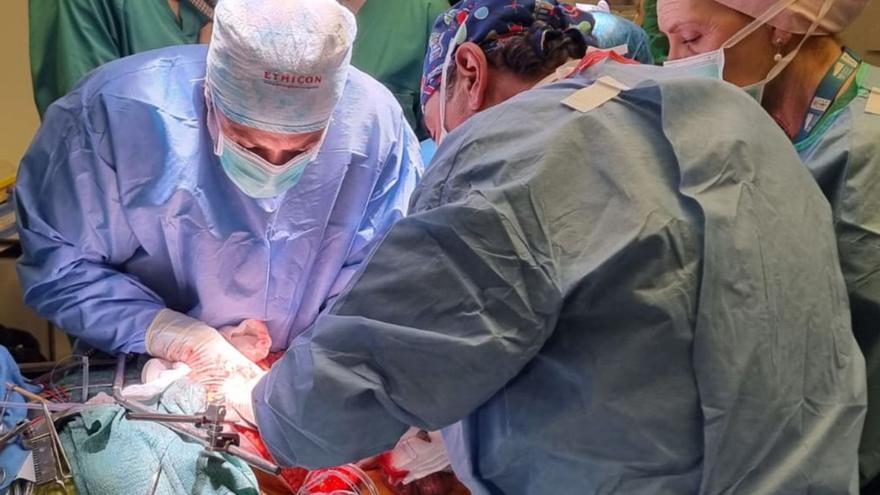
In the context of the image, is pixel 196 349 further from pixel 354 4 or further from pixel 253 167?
pixel 354 4

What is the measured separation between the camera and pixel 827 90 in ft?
4.69

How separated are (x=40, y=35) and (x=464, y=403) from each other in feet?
6.28

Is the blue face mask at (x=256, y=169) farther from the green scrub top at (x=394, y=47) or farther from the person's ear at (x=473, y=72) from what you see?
the green scrub top at (x=394, y=47)

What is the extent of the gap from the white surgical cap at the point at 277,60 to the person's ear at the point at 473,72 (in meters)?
0.36

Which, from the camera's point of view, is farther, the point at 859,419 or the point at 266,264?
the point at 266,264

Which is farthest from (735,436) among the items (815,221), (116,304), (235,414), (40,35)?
(40,35)

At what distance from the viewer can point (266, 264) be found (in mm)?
1765

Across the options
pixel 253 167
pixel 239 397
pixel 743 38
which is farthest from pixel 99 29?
pixel 743 38

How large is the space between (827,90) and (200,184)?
3.88 feet

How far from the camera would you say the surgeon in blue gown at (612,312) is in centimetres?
91

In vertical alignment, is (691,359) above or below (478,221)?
below

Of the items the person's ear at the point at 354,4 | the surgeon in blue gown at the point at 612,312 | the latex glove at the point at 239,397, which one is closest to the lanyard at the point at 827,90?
the surgeon in blue gown at the point at 612,312

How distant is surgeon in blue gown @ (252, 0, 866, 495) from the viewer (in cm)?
91

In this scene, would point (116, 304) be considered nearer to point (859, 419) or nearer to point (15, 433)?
point (15, 433)
